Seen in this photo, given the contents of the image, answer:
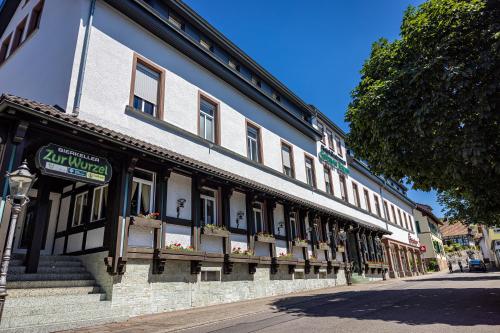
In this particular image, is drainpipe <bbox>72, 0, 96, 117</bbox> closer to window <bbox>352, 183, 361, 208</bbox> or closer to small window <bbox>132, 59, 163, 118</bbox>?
small window <bbox>132, 59, 163, 118</bbox>

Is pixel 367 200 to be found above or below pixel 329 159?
below

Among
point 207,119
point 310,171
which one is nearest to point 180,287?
point 207,119

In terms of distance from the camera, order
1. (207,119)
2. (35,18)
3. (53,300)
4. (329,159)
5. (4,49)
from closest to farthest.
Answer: (53,300)
(35,18)
(207,119)
(4,49)
(329,159)

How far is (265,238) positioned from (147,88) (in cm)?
763

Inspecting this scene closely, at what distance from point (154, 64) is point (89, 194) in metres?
5.26

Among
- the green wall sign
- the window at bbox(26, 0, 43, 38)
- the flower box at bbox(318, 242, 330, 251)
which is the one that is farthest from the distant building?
the window at bbox(26, 0, 43, 38)

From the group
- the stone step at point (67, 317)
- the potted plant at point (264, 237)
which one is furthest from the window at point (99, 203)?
the potted plant at point (264, 237)

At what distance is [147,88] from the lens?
11.9 meters

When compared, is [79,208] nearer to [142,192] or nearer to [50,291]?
[142,192]

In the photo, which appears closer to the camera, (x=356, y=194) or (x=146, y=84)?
(x=146, y=84)

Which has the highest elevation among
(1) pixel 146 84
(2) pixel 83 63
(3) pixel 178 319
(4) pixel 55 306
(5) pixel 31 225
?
(1) pixel 146 84

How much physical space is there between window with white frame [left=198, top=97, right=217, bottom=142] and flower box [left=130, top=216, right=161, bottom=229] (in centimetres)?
501

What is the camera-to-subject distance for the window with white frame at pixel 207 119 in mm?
14039

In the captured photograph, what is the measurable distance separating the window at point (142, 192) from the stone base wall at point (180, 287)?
155cm
